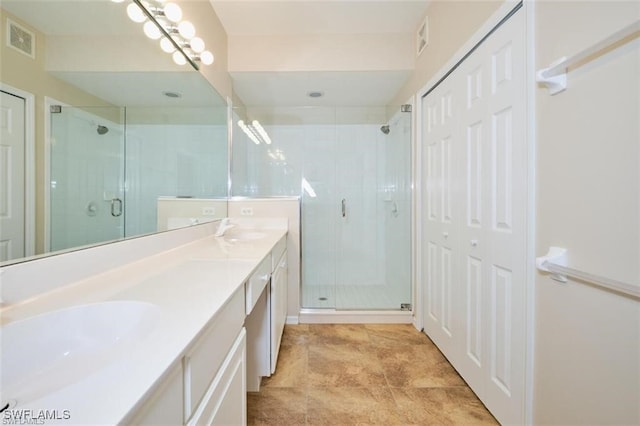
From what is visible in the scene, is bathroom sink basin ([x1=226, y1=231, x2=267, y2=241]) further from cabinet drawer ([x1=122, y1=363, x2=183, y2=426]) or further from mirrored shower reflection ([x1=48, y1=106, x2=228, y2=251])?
cabinet drawer ([x1=122, y1=363, x2=183, y2=426])

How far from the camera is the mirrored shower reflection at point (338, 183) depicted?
3009 mm

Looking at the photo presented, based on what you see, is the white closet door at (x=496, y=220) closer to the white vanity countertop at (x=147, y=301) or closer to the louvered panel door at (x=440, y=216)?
the louvered panel door at (x=440, y=216)

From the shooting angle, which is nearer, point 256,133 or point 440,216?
point 440,216

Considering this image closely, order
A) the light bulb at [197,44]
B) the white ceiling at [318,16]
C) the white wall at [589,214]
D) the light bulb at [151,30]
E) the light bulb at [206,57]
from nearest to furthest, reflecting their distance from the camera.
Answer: the white wall at [589,214] → the light bulb at [151,30] → the light bulb at [197,44] → the light bulb at [206,57] → the white ceiling at [318,16]

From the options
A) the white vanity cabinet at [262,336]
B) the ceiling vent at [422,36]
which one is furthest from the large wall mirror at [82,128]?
the ceiling vent at [422,36]

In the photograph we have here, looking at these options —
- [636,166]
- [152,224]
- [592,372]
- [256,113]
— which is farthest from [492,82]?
[256,113]

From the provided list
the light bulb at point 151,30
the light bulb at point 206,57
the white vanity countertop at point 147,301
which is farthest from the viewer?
the light bulb at point 206,57

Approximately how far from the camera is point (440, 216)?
6.48ft

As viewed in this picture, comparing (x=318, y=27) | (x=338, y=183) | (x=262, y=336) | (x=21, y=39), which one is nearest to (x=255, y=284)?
(x=262, y=336)

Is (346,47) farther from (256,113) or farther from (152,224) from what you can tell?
(152,224)

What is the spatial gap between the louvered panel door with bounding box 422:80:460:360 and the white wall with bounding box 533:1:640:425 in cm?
68

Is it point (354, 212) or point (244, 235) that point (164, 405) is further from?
point (354, 212)

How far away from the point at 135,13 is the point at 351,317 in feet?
8.56

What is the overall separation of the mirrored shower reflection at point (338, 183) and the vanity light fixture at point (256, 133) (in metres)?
0.05
